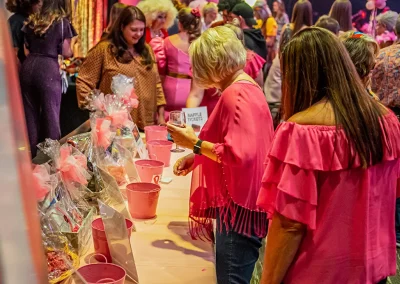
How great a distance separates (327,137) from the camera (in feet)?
3.56

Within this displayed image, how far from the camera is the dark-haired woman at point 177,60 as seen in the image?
344cm

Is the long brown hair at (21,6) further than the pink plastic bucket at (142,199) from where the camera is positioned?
Yes

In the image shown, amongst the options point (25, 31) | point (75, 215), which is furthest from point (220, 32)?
point (25, 31)

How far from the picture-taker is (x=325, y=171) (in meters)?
1.10

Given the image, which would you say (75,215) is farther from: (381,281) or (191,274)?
(381,281)

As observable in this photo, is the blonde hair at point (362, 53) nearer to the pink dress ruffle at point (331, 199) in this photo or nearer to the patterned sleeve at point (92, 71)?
the pink dress ruffle at point (331, 199)

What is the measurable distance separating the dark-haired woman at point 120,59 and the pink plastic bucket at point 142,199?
1329 millimetres

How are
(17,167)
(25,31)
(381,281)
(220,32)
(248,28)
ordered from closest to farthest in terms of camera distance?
(17,167) < (381,281) < (220,32) < (25,31) < (248,28)

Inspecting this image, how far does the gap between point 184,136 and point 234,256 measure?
412 millimetres

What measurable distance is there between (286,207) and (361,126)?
9.8 inches

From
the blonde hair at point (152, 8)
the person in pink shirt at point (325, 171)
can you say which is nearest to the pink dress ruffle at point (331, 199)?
the person in pink shirt at point (325, 171)

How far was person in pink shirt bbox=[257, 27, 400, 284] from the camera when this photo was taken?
3.60 ft

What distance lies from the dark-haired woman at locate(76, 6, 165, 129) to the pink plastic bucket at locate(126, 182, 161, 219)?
1329 millimetres

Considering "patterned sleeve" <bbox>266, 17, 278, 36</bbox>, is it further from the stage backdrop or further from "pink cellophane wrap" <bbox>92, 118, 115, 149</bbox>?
"pink cellophane wrap" <bbox>92, 118, 115, 149</bbox>
